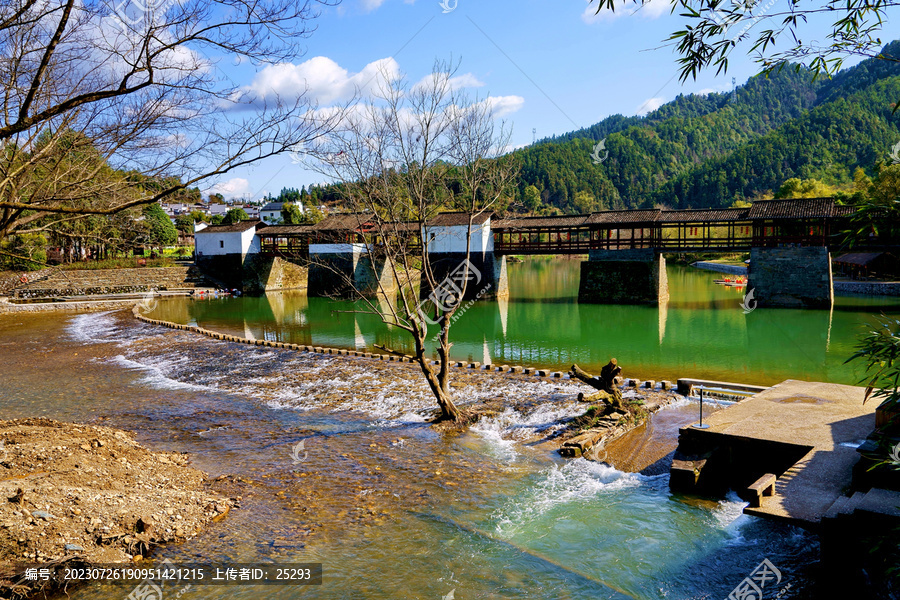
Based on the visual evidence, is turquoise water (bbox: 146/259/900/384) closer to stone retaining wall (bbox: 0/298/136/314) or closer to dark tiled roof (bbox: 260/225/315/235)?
stone retaining wall (bbox: 0/298/136/314)

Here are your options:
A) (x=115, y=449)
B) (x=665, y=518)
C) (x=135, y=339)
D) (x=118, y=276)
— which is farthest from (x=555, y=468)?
(x=118, y=276)

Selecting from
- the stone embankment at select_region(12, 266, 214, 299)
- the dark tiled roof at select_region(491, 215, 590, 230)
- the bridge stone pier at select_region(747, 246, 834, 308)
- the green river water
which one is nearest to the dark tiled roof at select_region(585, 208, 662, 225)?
the dark tiled roof at select_region(491, 215, 590, 230)

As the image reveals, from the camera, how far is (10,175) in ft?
13.1

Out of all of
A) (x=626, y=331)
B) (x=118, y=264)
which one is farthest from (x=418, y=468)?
(x=118, y=264)

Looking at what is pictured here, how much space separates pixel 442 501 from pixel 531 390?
A: 15.2 feet

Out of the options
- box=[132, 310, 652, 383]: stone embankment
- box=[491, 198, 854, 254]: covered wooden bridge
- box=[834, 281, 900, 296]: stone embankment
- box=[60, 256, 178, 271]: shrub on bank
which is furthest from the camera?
box=[60, 256, 178, 271]: shrub on bank

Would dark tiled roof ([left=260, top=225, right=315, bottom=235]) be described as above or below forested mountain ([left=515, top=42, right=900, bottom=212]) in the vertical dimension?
below

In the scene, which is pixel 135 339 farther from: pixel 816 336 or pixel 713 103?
pixel 713 103

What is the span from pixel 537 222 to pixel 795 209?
483 inches

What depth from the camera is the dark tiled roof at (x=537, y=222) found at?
29219 mm

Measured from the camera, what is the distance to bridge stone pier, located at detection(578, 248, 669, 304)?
85.1 feet

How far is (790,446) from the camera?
5793 millimetres

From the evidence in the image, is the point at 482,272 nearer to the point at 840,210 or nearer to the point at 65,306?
the point at 840,210

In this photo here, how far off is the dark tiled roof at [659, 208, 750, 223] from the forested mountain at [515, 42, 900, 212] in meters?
37.2
